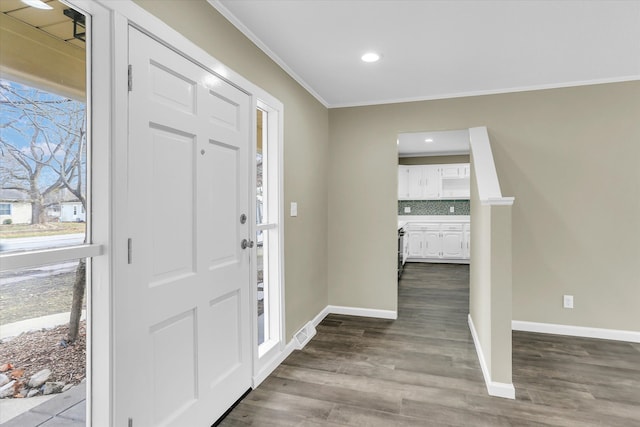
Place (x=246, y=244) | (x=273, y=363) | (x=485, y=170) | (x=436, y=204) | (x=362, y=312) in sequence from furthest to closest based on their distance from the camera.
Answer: (x=436, y=204)
(x=362, y=312)
(x=485, y=170)
(x=273, y=363)
(x=246, y=244)

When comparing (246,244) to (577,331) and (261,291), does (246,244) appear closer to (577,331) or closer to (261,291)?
(261,291)

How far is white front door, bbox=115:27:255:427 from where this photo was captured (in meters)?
1.52

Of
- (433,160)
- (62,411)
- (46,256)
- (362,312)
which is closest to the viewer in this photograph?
(46,256)

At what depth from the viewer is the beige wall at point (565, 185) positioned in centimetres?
328

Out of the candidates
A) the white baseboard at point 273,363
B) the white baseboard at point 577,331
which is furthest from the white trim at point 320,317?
the white baseboard at point 577,331

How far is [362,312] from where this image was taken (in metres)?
4.05

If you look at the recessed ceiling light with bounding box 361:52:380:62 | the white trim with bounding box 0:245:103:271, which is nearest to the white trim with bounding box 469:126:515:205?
the recessed ceiling light with bounding box 361:52:380:62

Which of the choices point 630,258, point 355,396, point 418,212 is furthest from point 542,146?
point 418,212

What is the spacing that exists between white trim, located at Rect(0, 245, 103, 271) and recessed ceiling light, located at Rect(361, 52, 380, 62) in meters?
2.29

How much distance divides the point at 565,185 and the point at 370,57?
229cm

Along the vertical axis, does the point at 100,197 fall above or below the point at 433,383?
above

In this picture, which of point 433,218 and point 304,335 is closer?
point 304,335

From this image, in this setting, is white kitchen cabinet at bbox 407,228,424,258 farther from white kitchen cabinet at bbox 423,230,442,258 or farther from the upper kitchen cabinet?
the upper kitchen cabinet

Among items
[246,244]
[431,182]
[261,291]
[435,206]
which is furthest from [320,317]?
[435,206]
